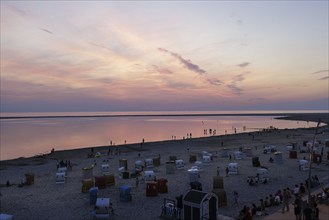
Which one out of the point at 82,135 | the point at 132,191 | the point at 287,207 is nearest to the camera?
the point at 287,207

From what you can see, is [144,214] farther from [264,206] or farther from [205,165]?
[205,165]

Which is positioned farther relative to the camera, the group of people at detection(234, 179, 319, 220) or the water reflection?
the water reflection

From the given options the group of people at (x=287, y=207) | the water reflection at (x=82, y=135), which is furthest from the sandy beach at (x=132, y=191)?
the water reflection at (x=82, y=135)

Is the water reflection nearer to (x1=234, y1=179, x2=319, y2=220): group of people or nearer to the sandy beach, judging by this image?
the sandy beach

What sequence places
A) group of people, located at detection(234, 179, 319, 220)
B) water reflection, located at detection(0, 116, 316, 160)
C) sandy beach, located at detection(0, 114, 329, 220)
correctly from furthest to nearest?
water reflection, located at detection(0, 116, 316, 160), sandy beach, located at detection(0, 114, 329, 220), group of people, located at detection(234, 179, 319, 220)

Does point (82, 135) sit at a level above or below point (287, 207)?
below

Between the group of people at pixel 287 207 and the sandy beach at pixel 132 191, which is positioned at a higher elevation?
the group of people at pixel 287 207

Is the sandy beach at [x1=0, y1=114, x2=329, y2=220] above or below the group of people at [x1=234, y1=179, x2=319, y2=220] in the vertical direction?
below

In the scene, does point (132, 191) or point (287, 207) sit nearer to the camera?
point (287, 207)

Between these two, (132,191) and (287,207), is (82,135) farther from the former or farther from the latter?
(287,207)

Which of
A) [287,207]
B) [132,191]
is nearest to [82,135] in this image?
[132,191]

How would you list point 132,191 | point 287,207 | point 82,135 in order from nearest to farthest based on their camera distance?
point 287,207
point 132,191
point 82,135

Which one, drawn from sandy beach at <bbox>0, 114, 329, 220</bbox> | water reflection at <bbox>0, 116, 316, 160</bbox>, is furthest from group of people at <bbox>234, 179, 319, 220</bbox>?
water reflection at <bbox>0, 116, 316, 160</bbox>

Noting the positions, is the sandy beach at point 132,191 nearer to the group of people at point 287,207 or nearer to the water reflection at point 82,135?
the group of people at point 287,207
